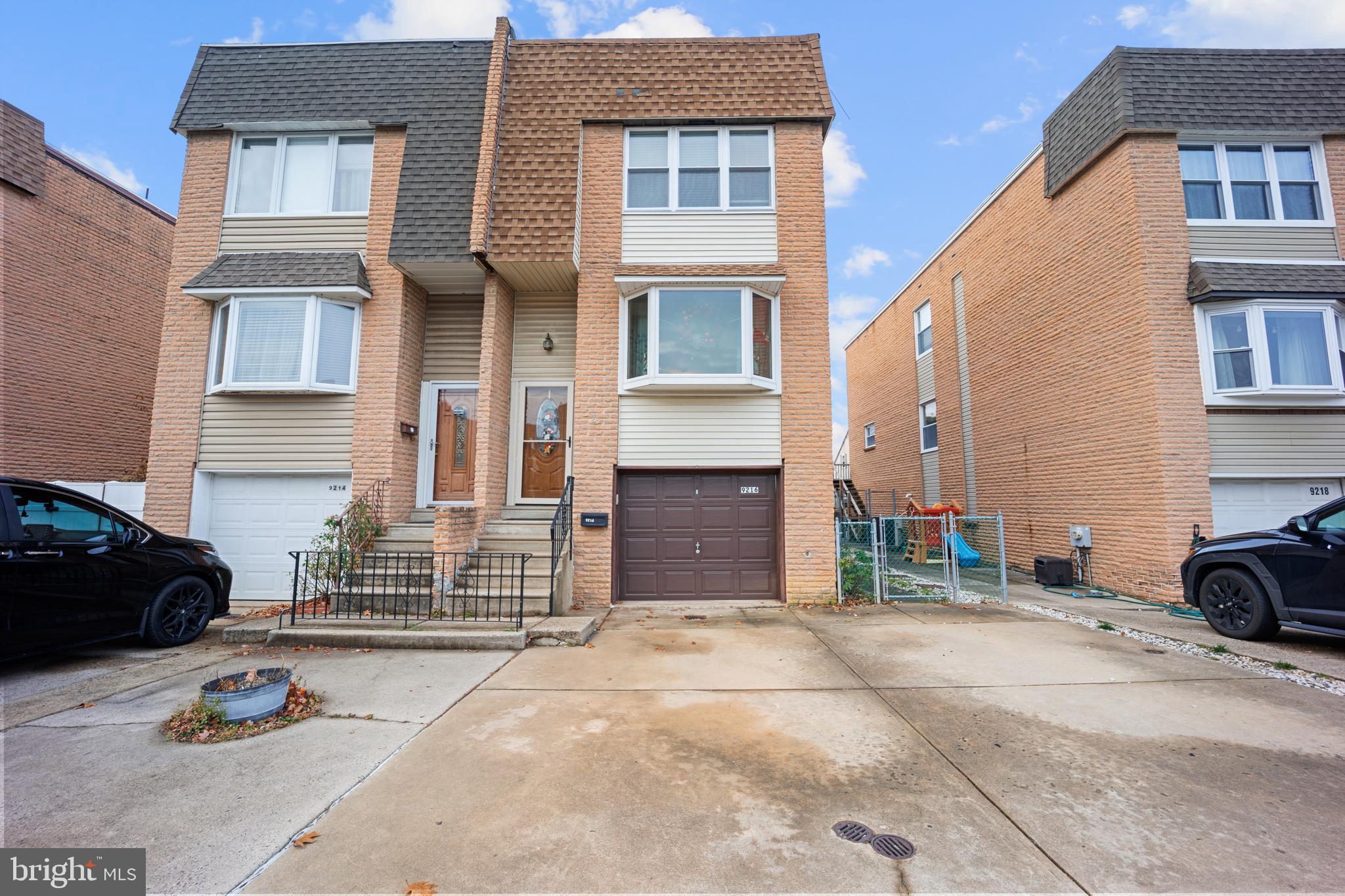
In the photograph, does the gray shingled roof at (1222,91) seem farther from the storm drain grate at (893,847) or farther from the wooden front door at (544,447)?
the storm drain grate at (893,847)

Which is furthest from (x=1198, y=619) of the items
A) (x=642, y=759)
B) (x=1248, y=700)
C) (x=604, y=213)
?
(x=604, y=213)

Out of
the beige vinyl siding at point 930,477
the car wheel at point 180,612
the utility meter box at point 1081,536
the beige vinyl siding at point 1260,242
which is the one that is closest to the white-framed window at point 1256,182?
the beige vinyl siding at point 1260,242

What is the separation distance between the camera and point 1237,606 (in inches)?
265

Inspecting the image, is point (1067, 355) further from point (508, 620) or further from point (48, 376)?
point (48, 376)

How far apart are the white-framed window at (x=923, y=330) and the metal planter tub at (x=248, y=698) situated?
18.4m

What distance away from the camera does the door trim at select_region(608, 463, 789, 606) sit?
30.5 ft

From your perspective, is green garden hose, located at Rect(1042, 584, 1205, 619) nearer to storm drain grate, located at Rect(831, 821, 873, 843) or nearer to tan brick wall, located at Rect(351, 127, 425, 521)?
storm drain grate, located at Rect(831, 821, 873, 843)

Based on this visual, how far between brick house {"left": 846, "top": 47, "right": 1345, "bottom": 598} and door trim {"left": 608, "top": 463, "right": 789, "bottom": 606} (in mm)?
6169

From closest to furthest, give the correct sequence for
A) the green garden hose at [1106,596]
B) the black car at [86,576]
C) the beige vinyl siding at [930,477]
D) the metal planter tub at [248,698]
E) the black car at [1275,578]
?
the metal planter tub at [248,698], the black car at [86,576], the black car at [1275,578], the green garden hose at [1106,596], the beige vinyl siding at [930,477]

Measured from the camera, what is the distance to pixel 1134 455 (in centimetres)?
1002

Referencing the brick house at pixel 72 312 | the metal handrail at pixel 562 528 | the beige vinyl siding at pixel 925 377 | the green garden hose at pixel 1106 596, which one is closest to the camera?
the metal handrail at pixel 562 528

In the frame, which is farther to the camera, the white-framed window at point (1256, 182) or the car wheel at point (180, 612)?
Answer: the white-framed window at point (1256, 182)

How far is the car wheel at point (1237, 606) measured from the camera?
643cm


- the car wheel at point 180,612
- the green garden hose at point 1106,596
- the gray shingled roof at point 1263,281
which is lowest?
the green garden hose at point 1106,596
